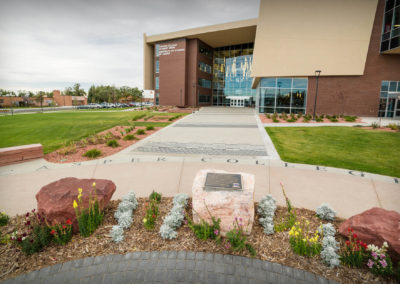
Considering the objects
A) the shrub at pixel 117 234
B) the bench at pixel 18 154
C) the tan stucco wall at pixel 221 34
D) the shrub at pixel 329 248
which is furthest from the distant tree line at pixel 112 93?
the shrub at pixel 329 248

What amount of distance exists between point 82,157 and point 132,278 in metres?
7.47

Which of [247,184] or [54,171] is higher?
[247,184]

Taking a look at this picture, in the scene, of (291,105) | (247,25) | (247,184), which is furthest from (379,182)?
(247,25)

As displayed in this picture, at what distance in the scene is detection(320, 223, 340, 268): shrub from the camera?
3255 millimetres

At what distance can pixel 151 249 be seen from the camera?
369 centimetres

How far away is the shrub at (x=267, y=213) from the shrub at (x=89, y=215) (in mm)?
2922

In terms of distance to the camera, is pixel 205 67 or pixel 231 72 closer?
pixel 205 67

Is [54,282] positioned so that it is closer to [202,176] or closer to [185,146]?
[202,176]

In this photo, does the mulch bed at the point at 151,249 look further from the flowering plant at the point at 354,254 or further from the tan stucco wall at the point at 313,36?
the tan stucco wall at the point at 313,36

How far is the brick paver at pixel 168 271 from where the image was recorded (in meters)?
3.19

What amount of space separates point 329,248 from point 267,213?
3.83 ft

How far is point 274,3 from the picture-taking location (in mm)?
29219

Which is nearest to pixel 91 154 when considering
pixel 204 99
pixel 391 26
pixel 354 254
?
pixel 354 254

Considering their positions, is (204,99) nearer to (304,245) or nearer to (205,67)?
(205,67)
